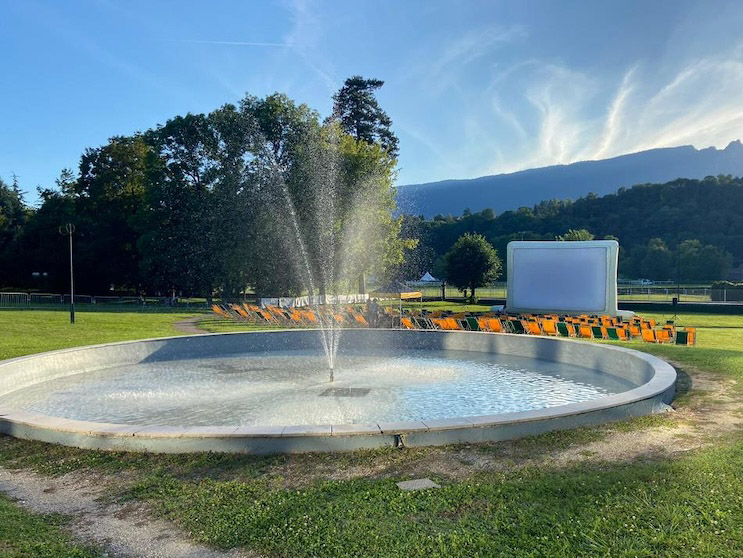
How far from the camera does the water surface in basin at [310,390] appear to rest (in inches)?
291

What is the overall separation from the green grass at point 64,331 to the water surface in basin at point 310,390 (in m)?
2.56

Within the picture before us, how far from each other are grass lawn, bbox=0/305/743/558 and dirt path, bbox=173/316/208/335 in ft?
41.1

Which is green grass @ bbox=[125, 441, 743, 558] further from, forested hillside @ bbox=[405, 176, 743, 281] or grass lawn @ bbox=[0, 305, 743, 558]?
forested hillside @ bbox=[405, 176, 743, 281]

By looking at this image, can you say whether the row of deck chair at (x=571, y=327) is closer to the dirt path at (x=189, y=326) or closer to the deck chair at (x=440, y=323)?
the deck chair at (x=440, y=323)

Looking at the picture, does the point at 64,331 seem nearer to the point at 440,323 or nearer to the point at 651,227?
the point at 440,323

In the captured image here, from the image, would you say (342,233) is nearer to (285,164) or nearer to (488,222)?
(285,164)

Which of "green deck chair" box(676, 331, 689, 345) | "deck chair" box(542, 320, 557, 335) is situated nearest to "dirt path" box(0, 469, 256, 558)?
"green deck chair" box(676, 331, 689, 345)

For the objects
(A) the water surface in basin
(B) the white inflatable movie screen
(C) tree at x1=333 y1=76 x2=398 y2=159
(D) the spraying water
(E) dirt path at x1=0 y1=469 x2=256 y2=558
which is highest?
(C) tree at x1=333 y1=76 x2=398 y2=159

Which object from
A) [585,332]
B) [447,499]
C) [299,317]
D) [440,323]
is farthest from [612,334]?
[447,499]

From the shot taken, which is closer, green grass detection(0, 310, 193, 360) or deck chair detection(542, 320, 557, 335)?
green grass detection(0, 310, 193, 360)

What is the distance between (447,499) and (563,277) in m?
22.2

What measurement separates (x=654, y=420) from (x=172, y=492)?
4.93 m

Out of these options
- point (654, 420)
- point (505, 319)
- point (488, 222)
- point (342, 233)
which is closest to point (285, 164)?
point (342, 233)

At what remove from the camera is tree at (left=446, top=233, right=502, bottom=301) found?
40094 mm
